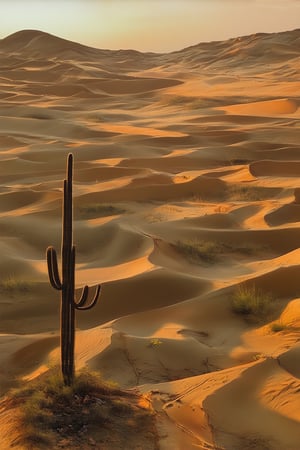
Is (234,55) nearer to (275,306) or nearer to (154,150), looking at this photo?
(154,150)

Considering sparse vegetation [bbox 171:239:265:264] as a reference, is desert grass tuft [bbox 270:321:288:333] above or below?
below

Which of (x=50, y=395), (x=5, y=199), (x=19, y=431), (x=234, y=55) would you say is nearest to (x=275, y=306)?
(x=50, y=395)

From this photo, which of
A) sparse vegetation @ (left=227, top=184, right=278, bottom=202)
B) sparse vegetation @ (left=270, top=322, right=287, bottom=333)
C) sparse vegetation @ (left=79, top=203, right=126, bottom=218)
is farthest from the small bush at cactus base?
sparse vegetation @ (left=227, top=184, right=278, bottom=202)

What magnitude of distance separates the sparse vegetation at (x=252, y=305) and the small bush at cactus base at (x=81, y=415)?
1756 millimetres

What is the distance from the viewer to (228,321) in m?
5.13

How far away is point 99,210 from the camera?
8891 mm

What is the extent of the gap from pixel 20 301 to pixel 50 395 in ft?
7.83

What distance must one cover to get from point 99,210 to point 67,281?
549 centimetres

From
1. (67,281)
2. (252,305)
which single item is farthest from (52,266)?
(252,305)

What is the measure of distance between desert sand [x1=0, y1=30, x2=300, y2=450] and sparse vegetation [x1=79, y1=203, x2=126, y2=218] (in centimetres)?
3

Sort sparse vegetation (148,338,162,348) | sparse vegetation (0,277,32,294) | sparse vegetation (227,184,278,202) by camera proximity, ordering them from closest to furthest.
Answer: sparse vegetation (148,338,162,348), sparse vegetation (0,277,32,294), sparse vegetation (227,184,278,202)

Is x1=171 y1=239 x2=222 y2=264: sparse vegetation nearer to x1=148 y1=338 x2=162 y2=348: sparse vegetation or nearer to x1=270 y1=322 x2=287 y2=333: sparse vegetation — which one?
x1=270 y1=322 x2=287 y2=333: sparse vegetation

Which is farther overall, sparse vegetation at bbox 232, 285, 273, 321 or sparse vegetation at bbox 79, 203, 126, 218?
sparse vegetation at bbox 79, 203, 126, 218

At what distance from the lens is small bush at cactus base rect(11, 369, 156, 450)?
3006 mm
